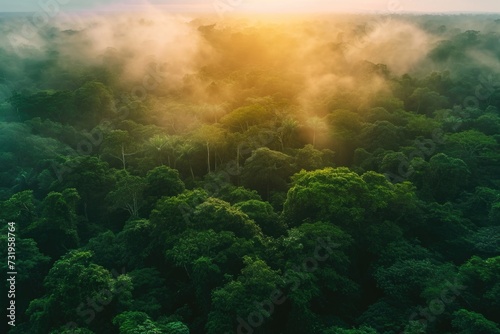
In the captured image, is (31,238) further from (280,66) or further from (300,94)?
(280,66)

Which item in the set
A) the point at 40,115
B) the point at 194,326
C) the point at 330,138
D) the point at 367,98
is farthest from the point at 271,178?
the point at 40,115

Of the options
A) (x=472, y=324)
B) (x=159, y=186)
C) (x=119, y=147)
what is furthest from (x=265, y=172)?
(x=472, y=324)

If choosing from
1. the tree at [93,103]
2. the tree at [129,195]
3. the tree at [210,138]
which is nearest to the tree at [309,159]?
the tree at [210,138]

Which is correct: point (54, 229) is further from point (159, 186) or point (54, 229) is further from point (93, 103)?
point (93, 103)

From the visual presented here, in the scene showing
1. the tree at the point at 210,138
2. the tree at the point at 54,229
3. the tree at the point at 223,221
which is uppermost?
the tree at the point at 210,138

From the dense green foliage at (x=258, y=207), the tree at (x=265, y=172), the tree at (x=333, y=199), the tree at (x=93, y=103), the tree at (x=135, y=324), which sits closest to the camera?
the tree at (x=135, y=324)

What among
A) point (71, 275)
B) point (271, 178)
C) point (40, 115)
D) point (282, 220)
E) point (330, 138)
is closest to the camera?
point (71, 275)

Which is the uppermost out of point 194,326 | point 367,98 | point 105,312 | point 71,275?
point 367,98

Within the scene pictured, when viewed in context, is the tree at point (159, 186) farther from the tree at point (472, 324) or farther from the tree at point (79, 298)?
the tree at point (472, 324)
